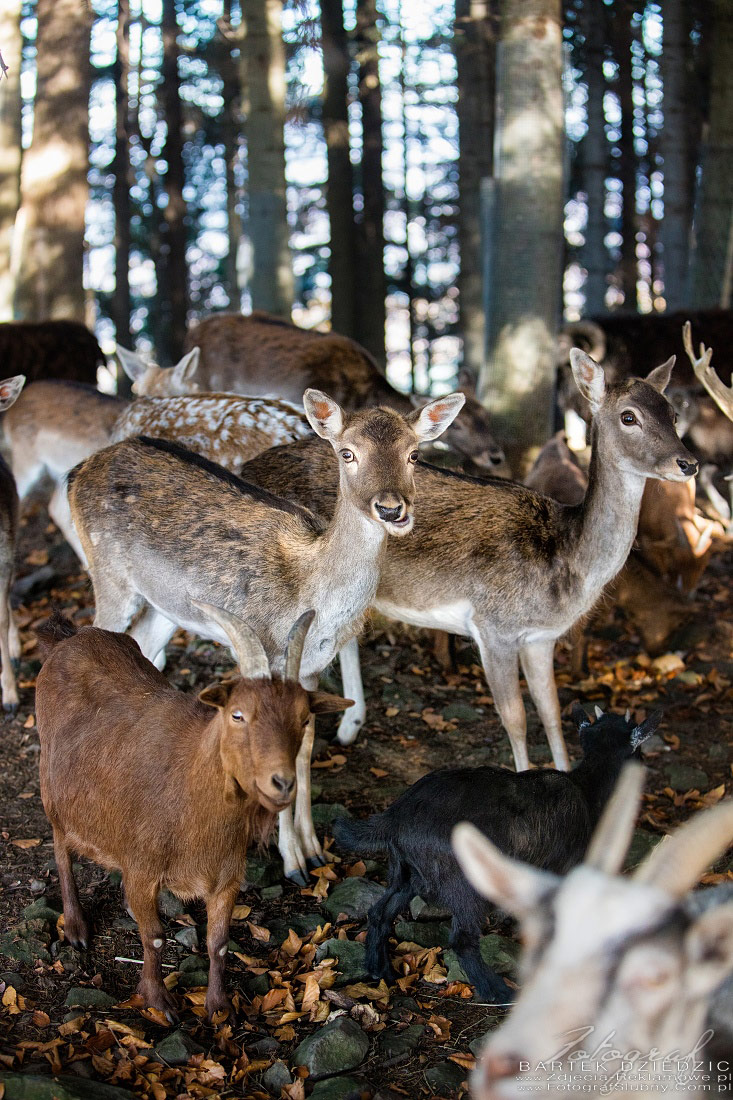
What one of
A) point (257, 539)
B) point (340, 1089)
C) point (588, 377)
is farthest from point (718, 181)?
point (340, 1089)

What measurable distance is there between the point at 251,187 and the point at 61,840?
8.89 meters

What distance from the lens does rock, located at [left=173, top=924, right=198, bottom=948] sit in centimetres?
451

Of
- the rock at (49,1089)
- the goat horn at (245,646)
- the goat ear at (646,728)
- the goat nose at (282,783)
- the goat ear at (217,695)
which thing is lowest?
the rock at (49,1089)

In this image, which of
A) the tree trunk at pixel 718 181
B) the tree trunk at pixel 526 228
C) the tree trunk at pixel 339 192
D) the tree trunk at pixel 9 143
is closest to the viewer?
the tree trunk at pixel 526 228

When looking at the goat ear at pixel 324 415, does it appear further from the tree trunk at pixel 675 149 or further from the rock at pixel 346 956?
the tree trunk at pixel 675 149

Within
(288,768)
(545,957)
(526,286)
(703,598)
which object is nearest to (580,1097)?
(545,957)

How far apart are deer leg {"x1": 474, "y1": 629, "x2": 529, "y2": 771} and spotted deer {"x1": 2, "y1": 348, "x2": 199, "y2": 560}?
435 centimetres

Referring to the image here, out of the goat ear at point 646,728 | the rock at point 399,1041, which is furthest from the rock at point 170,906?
the goat ear at point 646,728

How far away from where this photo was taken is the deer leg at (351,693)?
254 inches

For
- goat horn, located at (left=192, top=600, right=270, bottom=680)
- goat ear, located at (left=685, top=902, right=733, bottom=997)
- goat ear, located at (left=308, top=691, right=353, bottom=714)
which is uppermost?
goat ear, located at (left=685, top=902, right=733, bottom=997)

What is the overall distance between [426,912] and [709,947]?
2600mm

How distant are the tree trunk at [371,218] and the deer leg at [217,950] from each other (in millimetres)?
11534

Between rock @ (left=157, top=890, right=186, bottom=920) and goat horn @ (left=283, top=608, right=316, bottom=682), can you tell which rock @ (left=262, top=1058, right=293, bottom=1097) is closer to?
rock @ (left=157, top=890, right=186, bottom=920)

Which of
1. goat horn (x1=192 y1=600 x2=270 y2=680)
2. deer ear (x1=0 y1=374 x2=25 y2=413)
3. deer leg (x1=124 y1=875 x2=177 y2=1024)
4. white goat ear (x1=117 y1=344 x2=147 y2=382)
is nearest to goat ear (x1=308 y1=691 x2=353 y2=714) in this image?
goat horn (x1=192 y1=600 x2=270 y2=680)
